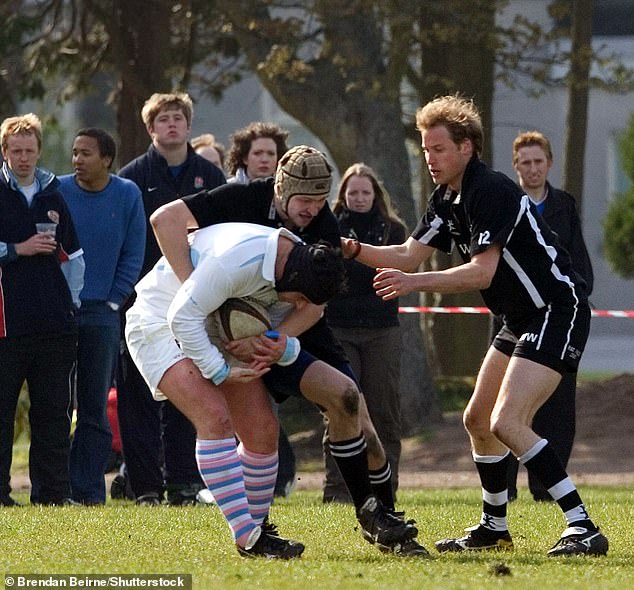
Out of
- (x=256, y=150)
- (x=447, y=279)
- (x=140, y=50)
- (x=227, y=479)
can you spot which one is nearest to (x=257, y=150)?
(x=256, y=150)

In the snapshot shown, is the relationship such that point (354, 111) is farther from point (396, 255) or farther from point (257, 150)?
point (396, 255)

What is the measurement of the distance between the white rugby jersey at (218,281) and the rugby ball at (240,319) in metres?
0.07

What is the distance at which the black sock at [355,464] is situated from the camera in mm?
7105

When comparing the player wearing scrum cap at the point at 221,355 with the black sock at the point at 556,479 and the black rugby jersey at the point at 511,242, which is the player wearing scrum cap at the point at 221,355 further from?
the black sock at the point at 556,479

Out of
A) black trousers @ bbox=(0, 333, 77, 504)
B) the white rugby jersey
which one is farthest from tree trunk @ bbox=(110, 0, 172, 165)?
the white rugby jersey

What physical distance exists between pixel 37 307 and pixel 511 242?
143 inches

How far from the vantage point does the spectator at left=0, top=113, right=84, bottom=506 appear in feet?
31.9

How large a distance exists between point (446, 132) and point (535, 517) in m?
2.75

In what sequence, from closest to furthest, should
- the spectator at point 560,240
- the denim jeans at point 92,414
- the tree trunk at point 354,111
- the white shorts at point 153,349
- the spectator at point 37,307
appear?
the white shorts at point 153,349, the spectator at point 37,307, the denim jeans at point 92,414, the spectator at point 560,240, the tree trunk at point 354,111

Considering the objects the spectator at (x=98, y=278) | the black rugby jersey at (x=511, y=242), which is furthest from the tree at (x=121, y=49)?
the black rugby jersey at (x=511, y=242)

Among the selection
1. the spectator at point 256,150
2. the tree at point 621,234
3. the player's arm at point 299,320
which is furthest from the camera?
the tree at point 621,234

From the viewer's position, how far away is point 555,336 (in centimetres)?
725

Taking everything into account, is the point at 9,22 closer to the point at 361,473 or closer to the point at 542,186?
the point at 542,186

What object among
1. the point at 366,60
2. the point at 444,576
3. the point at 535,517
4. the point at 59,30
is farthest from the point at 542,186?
the point at 59,30
